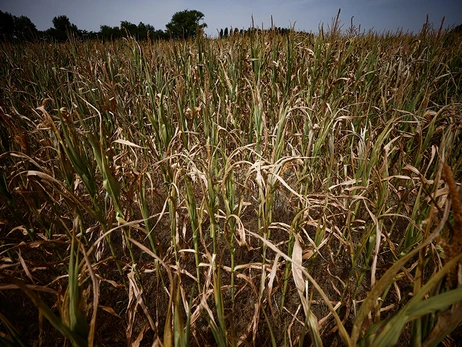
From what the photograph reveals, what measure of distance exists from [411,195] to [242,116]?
52.4 inches

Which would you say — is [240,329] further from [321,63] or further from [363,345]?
[321,63]

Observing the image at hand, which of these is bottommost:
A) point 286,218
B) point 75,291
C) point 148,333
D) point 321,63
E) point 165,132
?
point 148,333

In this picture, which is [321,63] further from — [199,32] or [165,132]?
[165,132]

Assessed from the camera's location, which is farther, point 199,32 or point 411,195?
point 199,32

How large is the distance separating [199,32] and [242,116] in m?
0.70

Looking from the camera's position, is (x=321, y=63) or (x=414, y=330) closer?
(x=414, y=330)

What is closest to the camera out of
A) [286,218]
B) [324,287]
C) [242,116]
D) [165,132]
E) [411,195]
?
[324,287]

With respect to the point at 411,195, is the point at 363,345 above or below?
above

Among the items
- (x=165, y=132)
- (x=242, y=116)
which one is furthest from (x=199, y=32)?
(x=165, y=132)

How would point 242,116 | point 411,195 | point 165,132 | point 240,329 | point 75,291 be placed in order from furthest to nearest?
point 242,116 → point 411,195 → point 165,132 → point 240,329 → point 75,291

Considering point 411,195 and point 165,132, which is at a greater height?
point 165,132

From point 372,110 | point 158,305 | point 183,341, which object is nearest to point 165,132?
point 158,305

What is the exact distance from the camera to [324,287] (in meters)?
1.03

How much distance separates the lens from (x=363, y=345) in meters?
0.43
